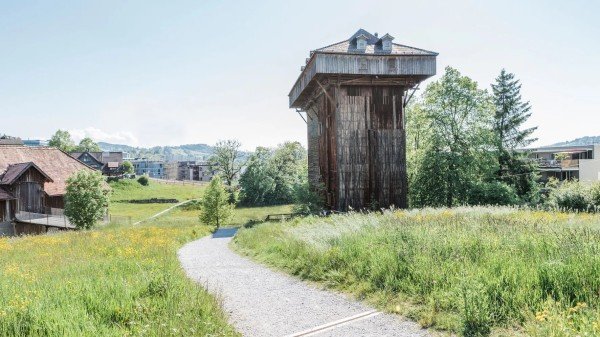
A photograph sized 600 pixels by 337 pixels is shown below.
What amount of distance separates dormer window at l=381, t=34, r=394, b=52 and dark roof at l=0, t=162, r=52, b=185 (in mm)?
32798

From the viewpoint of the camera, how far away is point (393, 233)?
10.4 metres

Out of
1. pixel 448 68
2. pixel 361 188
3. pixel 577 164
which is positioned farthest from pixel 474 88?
pixel 577 164

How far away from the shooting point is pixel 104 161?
10138 cm

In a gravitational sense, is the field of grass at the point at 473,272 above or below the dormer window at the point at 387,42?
below

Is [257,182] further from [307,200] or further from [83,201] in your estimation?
[307,200]

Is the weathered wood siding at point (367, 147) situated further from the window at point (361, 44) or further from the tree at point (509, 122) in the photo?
the tree at point (509, 122)

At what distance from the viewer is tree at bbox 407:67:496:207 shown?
34.6m

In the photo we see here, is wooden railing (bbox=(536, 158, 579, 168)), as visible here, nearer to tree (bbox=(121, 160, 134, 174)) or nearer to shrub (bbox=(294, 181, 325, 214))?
shrub (bbox=(294, 181, 325, 214))

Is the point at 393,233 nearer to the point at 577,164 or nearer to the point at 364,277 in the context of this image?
the point at 364,277

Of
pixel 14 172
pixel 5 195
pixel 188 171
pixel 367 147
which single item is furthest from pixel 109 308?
pixel 188 171

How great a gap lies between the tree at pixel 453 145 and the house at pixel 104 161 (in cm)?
7392

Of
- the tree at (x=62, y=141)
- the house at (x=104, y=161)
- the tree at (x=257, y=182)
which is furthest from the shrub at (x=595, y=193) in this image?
the tree at (x=62, y=141)

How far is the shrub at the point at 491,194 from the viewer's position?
3303 cm

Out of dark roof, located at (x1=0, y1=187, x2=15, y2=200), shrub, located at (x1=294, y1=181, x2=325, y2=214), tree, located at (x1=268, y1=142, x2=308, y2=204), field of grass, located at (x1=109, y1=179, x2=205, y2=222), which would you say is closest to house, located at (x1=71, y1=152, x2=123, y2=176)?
field of grass, located at (x1=109, y1=179, x2=205, y2=222)
